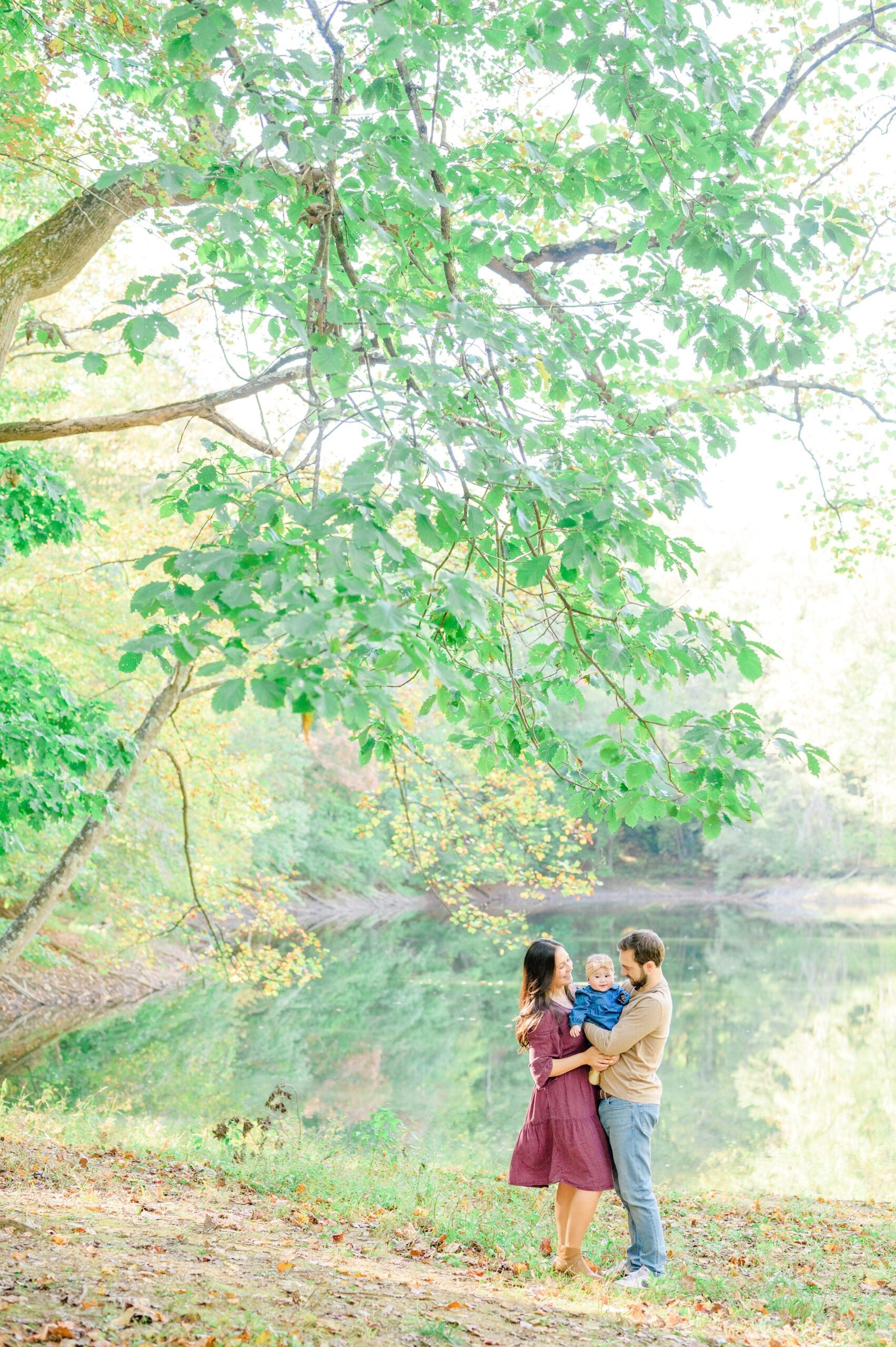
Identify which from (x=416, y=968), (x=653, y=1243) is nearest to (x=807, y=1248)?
(x=653, y=1243)

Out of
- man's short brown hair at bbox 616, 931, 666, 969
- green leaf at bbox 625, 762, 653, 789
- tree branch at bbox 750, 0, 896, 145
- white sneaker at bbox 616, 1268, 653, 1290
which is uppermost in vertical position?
tree branch at bbox 750, 0, 896, 145

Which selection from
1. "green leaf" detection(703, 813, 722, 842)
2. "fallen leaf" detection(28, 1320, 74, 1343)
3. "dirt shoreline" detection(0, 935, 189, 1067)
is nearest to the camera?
"fallen leaf" detection(28, 1320, 74, 1343)

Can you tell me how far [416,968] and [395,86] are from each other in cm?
2213

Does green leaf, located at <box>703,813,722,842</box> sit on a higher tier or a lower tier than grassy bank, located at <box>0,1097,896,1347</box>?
higher

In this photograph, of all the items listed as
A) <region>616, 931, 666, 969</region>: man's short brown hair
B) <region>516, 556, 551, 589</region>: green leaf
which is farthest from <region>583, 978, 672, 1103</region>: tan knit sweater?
<region>516, 556, 551, 589</region>: green leaf

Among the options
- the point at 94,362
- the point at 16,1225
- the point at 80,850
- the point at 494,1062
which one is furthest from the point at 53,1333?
the point at 494,1062

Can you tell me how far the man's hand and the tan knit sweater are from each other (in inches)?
1.4

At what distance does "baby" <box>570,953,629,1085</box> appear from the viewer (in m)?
4.81

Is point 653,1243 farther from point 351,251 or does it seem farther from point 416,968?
point 416,968

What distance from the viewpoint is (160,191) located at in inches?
246

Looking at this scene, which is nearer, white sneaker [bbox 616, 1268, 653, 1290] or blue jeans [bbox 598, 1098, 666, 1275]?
blue jeans [bbox 598, 1098, 666, 1275]

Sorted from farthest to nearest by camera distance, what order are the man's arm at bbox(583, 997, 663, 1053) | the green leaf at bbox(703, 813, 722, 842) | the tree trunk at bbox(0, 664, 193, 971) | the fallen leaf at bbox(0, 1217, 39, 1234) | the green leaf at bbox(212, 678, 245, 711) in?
the tree trunk at bbox(0, 664, 193, 971), the man's arm at bbox(583, 997, 663, 1053), the fallen leaf at bbox(0, 1217, 39, 1234), the green leaf at bbox(703, 813, 722, 842), the green leaf at bbox(212, 678, 245, 711)

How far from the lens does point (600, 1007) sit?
4824mm

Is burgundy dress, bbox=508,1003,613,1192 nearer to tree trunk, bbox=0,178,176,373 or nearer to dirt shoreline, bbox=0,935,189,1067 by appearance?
tree trunk, bbox=0,178,176,373
